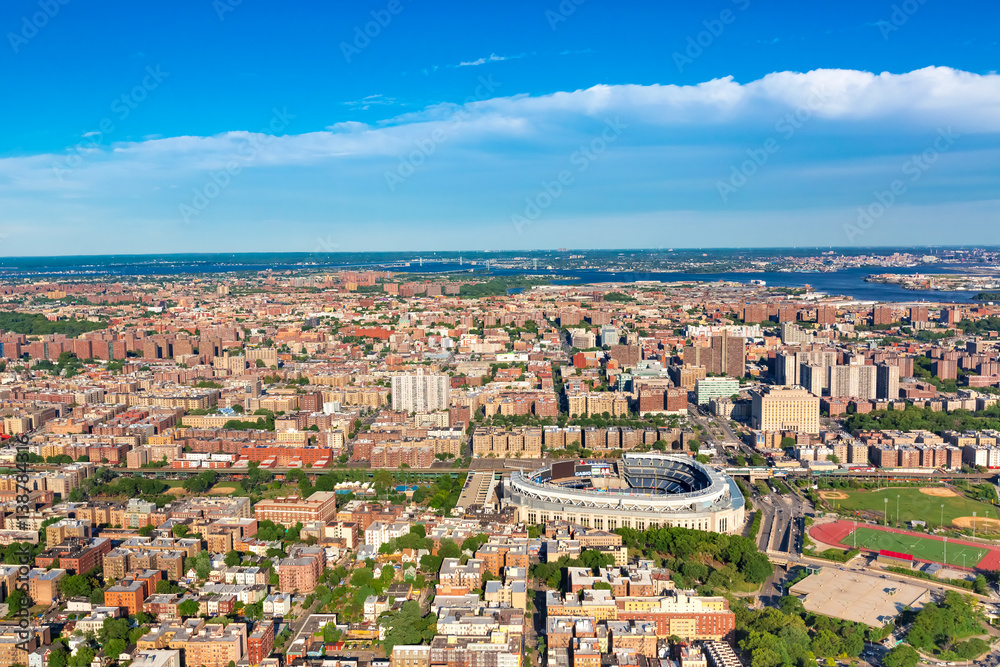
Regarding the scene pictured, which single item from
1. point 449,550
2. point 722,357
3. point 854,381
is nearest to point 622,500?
point 449,550

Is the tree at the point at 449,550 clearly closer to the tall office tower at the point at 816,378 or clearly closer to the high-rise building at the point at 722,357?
the tall office tower at the point at 816,378

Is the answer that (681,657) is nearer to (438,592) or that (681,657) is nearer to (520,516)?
(438,592)

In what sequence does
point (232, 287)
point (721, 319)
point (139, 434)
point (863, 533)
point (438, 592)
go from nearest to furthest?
point (438, 592) → point (863, 533) → point (139, 434) → point (721, 319) → point (232, 287)

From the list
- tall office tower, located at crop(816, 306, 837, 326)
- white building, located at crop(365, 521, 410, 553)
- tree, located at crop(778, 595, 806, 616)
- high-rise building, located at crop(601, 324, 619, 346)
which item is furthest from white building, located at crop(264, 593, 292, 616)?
tall office tower, located at crop(816, 306, 837, 326)

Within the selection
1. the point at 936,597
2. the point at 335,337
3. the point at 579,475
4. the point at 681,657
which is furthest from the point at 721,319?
the point at 681,657

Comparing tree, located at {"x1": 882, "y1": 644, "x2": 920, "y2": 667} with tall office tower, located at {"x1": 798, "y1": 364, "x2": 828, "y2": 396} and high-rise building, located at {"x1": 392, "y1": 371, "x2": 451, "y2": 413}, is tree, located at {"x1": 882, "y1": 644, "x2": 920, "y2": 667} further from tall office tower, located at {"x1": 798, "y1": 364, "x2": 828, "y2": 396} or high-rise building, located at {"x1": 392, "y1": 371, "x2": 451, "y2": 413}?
tall office tower, located at {"x1": 798, "y1": 364, "x2": 828, "y2": 396}
